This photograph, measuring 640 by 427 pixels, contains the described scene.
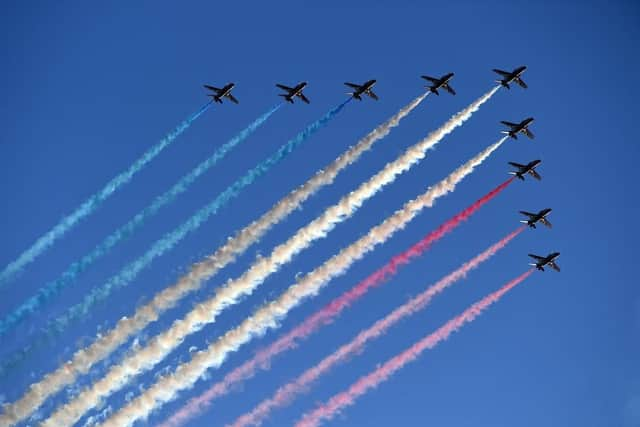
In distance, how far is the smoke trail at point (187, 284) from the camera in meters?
73.1

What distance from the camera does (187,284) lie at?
75.9 m

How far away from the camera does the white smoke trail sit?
7344cm

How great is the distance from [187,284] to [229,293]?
9.24 ft

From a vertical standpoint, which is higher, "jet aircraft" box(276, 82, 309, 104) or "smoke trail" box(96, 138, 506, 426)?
"jet aircraft" box(276, 82, 309, 104)

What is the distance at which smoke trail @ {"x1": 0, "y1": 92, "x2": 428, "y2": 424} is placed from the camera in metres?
73.1

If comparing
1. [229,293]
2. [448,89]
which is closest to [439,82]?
[448,89]

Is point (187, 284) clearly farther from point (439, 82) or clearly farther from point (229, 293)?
point (439, 82)

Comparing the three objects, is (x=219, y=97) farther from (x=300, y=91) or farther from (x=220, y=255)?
(x=220, y=255)

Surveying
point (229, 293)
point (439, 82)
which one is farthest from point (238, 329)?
point (439, 82)

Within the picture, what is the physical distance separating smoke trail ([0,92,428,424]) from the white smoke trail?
131 centimetres

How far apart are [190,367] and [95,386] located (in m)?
6.14

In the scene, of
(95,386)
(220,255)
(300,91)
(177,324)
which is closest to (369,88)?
(300,91)

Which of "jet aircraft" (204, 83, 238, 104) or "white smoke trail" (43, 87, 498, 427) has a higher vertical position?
"jet aircraft" (204, 83, 238, 104)

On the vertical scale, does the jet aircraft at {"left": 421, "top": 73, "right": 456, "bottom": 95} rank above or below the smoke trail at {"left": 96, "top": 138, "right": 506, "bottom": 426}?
above
